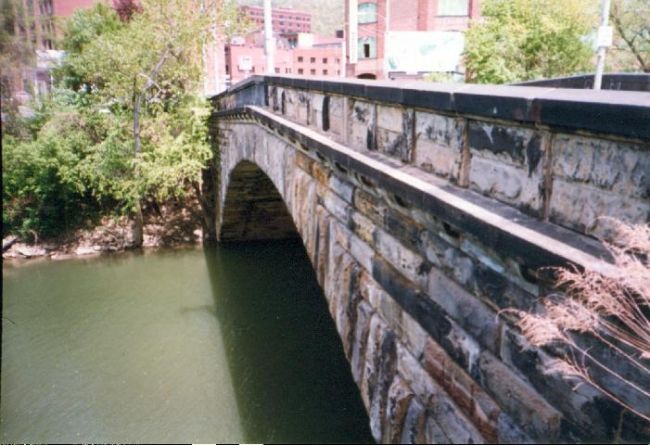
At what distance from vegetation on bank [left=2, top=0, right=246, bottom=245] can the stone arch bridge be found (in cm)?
1130

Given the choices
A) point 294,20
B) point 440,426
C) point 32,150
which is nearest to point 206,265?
point 32,150

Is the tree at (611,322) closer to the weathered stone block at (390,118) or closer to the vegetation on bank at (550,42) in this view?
the weathered stone block at (390,118)

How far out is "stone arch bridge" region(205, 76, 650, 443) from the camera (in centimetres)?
205

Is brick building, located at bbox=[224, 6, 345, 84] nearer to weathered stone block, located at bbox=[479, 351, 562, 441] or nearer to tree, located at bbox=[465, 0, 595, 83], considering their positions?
tree, located at bbox=[465, 0, 595, 83]

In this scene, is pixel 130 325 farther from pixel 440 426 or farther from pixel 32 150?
pixel 440 426

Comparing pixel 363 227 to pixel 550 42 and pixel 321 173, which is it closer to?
pixel 321 173

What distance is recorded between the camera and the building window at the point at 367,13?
3369cm

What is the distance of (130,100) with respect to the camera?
15883mm

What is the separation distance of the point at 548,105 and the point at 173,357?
896cm

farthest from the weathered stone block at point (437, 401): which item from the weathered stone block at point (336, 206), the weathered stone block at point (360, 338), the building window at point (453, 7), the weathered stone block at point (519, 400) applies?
the building window at point (453, 7)

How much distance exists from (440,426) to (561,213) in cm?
150

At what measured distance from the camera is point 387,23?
3130 cm

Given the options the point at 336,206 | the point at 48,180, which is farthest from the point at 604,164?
the point at 48,180

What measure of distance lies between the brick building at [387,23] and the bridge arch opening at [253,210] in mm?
16456
